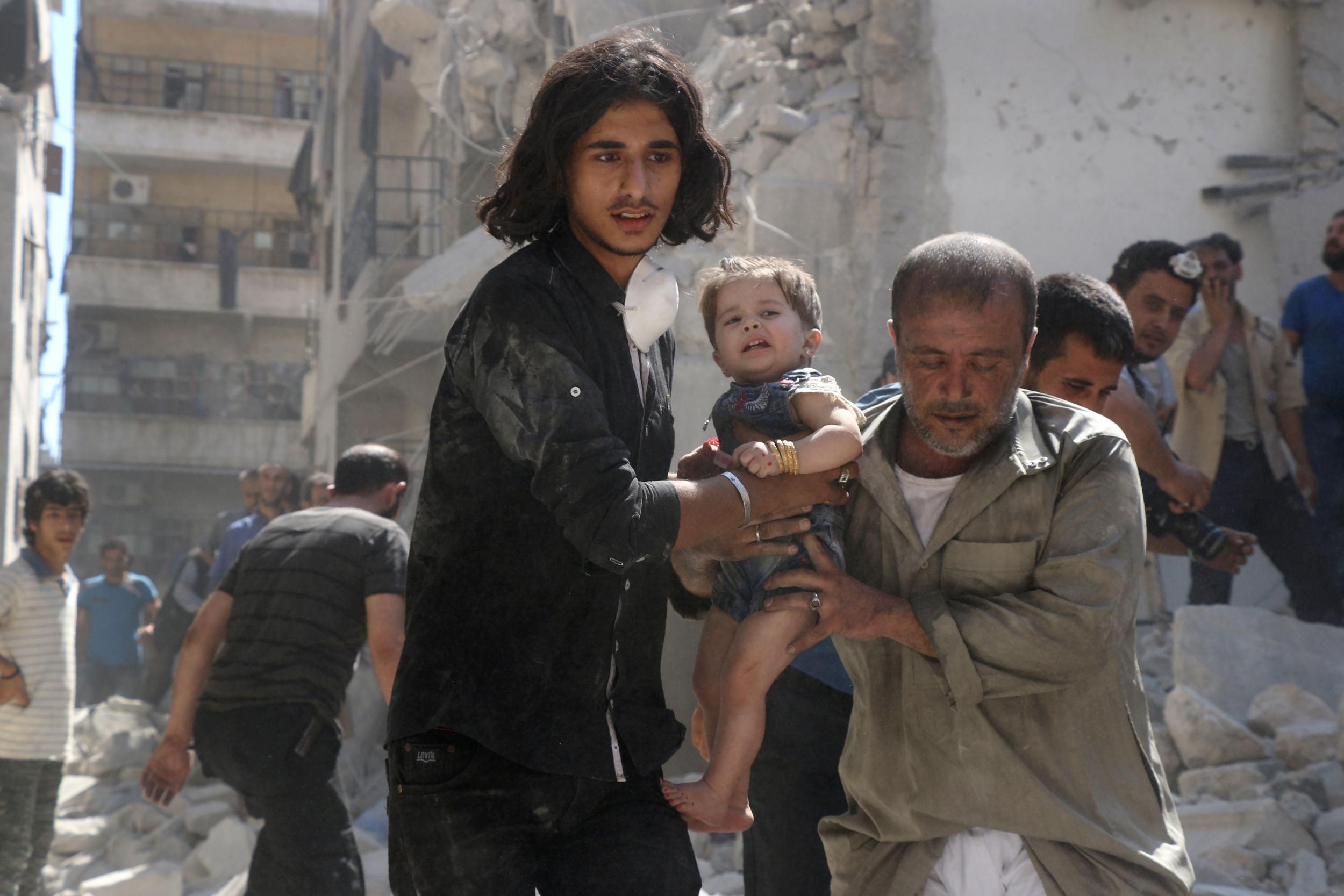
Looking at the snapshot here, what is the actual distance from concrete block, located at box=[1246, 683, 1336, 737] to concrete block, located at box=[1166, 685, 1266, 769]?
0.34 feet

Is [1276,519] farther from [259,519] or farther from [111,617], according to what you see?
[111,617]

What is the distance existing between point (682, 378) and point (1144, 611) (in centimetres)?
277

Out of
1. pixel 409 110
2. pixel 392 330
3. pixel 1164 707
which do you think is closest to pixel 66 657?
pixel 1164 707

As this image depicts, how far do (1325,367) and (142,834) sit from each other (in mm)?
6727

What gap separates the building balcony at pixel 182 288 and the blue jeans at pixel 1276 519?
92.5ft

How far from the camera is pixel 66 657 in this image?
18.3 feet

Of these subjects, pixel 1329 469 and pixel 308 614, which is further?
pixel 1329 469

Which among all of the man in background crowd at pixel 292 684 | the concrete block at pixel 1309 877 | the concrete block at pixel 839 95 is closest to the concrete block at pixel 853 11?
the concrete block at pixel 839 95

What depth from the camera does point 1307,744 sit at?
5.16 m

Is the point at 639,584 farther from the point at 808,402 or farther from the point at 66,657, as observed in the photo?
the point at 66,657

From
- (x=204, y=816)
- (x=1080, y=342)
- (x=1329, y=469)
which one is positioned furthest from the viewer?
(x=204, y=816)

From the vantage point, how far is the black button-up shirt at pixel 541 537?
2.14m

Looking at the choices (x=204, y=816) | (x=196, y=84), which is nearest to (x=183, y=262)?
(x=196, y=84)

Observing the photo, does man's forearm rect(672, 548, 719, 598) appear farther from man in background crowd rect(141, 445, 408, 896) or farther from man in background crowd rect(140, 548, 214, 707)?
man in background crowd rect(140, 548, 214, 707)
